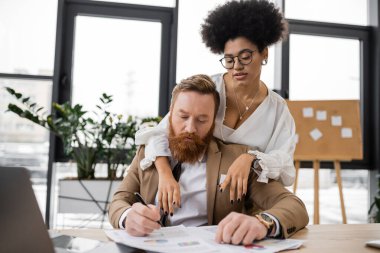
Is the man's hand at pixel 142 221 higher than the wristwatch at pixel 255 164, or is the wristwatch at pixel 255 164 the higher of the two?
the wristwatch at pixel 255 164

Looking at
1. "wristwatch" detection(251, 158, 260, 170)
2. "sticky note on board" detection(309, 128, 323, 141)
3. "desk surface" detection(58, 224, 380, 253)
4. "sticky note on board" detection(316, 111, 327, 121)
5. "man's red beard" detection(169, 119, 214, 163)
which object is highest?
"sticky note on board" detection(316, 111, 327, 121)

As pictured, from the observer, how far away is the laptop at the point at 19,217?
52cm

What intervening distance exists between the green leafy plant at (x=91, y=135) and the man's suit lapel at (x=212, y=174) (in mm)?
1578

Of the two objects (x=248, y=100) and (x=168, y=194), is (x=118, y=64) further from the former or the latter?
(x=168, y=194)

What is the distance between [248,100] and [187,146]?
1.29 feet

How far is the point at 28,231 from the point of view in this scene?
556 mm

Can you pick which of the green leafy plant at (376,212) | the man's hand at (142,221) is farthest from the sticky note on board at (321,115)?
the man's hand at (142,221)

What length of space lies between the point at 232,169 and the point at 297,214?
0.75 feet

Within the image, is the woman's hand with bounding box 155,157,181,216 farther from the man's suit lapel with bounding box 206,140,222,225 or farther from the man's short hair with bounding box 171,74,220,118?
Answer: the man's short hair with bounding box 171,74,220,118

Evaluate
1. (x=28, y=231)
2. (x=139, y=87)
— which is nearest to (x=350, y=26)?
(x=139, y=87)

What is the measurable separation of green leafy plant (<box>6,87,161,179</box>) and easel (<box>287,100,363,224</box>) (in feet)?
4.15

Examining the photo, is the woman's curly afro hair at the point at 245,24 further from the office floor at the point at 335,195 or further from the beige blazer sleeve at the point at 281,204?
the office floor at the point at 335,195

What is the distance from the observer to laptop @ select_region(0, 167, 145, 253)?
523 millimetres

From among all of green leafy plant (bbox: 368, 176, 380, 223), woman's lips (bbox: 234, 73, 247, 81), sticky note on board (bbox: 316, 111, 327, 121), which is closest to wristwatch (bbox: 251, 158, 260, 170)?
woman's lips (bbox: 234, 73, 247, 81)
